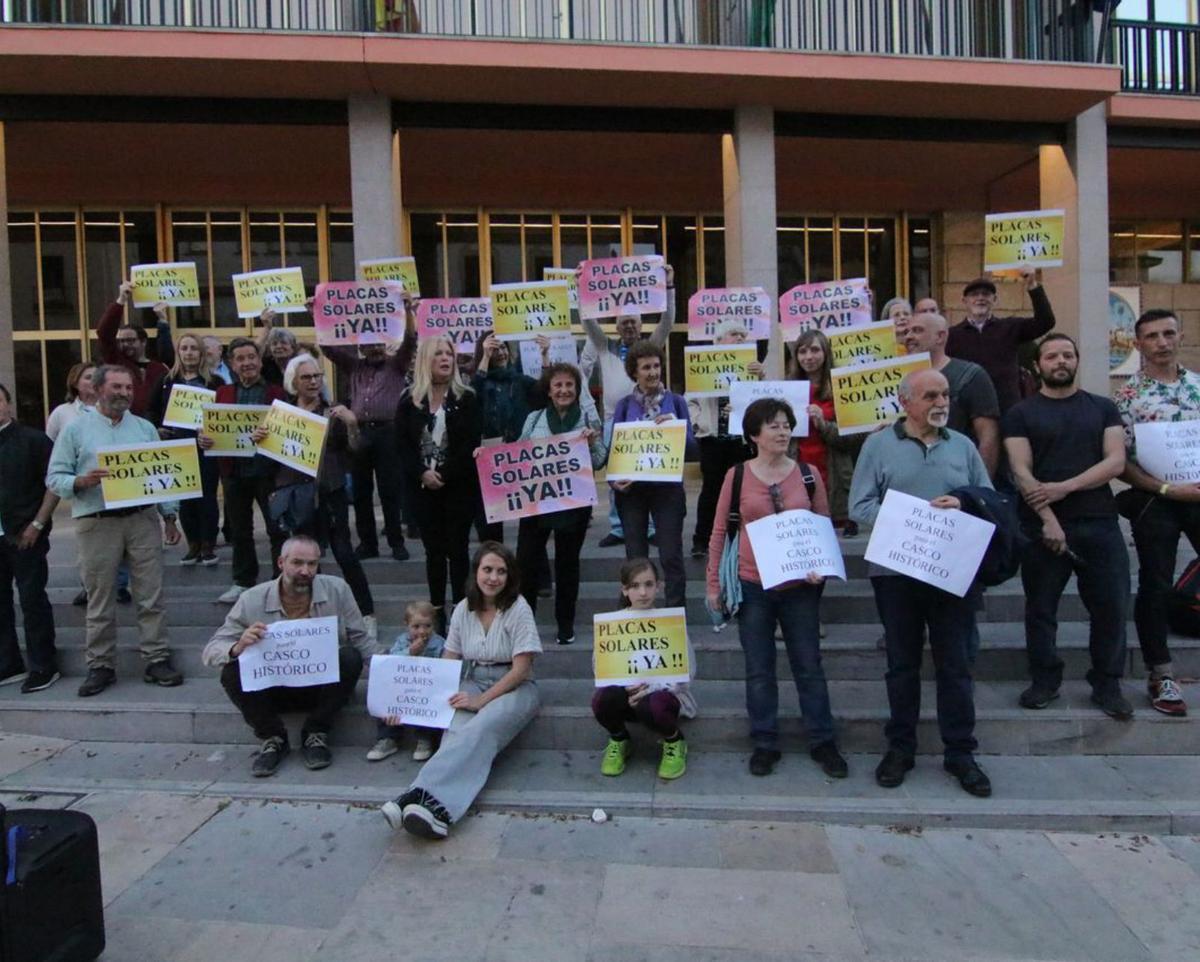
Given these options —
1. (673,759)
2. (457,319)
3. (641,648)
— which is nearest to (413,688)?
(641,648)

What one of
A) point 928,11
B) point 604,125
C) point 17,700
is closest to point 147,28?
point 604,125

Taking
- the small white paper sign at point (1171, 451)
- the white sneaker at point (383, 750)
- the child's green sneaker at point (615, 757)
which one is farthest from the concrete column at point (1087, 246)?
the white sneaker at point (383, 750)

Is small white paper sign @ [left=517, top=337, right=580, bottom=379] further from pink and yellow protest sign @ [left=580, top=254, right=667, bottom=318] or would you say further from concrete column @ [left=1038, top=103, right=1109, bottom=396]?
concrete column @ [left=1038, top=103, right=1109, bottom=396]

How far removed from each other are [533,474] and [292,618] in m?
1.67

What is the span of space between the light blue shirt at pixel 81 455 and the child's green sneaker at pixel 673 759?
3886 millimetres

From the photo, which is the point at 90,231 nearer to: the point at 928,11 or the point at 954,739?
the point at 928,11

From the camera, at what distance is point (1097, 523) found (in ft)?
15.9

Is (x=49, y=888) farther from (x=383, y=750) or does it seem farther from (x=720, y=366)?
(x=720, y=366)

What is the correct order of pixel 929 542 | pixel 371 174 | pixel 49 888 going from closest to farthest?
pixel 49 888 < pixel 929 542 < pixel 371 174

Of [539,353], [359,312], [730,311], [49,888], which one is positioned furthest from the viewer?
[539,353]

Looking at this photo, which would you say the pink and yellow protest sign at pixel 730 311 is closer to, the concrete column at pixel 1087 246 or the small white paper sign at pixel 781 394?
the small white paper sign at pixel 781 394

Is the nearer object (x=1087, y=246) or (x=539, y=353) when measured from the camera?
(x=539, y=353)

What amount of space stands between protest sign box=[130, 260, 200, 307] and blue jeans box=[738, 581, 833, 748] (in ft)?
18.1

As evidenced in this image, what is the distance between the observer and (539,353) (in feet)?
24.3
